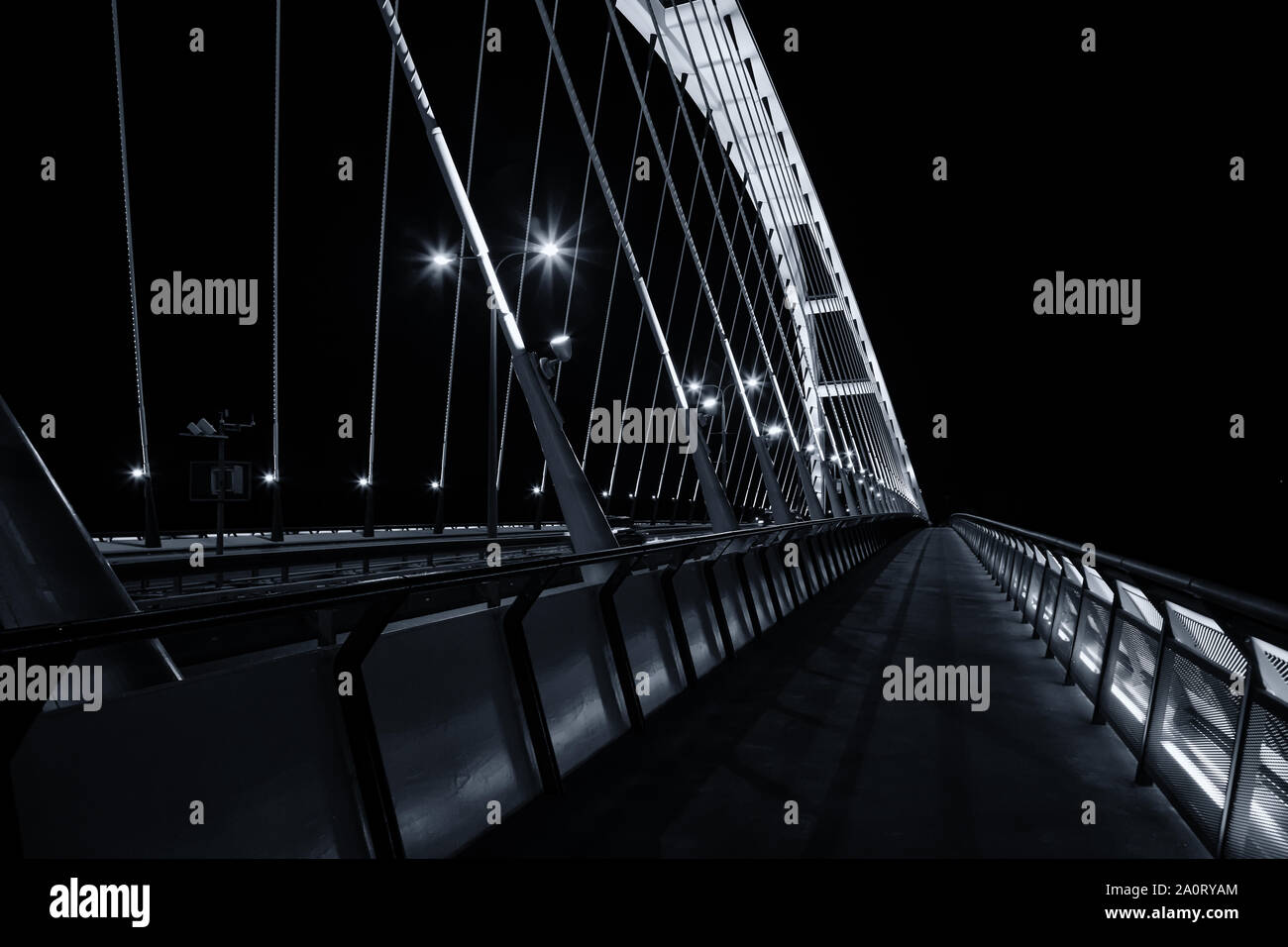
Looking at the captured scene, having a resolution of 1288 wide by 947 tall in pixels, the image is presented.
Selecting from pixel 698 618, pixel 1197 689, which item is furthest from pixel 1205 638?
pixel 698 618

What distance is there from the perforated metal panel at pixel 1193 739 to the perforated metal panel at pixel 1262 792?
0.19m

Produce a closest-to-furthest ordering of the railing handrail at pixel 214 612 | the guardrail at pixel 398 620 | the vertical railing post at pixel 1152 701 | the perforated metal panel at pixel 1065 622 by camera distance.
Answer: the railing handrail at pixel 214 612 → the guardrail at pixel 398 620 → the vertical railing post at pixel 1152 701 → the perforated metal panel at pixel 1065 622

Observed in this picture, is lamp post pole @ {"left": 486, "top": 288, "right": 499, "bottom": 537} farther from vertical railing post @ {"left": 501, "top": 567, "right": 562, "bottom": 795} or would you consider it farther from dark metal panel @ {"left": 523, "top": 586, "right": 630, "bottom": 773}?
vertical railing post @ {"left": 501, "top": 567, "right": 562, "bottom": 795}

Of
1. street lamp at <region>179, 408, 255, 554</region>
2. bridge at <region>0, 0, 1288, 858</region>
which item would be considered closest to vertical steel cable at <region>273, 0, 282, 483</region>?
bridge at <region>0, 0, 1288, 858</region>

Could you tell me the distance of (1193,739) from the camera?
15.0 feet

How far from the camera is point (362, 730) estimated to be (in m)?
3.70

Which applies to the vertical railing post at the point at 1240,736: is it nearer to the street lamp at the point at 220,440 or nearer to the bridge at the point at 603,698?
the bridge at the point at 603,698

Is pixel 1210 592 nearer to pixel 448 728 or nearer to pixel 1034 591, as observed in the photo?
pixel 448 728

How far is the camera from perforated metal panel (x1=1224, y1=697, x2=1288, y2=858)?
11.7ft

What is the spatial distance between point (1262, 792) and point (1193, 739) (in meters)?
0.91

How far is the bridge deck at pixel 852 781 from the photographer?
4180mm

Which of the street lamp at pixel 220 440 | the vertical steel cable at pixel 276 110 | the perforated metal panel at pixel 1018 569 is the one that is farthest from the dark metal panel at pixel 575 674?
the street lamp at pixel 220 440
